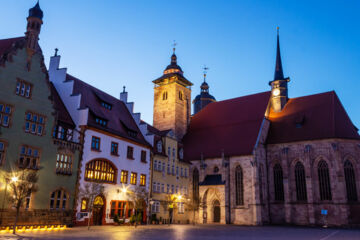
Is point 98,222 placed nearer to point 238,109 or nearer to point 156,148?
point 156,148

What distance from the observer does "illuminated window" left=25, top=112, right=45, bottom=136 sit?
2545 cm

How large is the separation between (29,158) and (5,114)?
3.80 metres

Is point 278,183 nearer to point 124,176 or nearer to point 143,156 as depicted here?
point 143,156

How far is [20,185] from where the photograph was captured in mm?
21109

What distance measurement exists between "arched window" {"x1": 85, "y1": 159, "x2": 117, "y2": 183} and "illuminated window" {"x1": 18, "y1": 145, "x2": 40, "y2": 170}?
5296 millimetres

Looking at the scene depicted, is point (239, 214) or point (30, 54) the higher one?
point (30, 54)

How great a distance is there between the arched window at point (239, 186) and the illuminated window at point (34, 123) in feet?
92.4

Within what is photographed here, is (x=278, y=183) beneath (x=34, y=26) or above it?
beneath

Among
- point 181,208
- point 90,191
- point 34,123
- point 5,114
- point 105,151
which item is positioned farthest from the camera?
point 181,208

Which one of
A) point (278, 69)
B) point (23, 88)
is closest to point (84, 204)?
point (23, 88)

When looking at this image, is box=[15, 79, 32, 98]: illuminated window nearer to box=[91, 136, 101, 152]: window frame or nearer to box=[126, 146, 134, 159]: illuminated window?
box=[91, 136, 101, 152]: window frame

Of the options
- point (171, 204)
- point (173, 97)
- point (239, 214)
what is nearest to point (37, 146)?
point (171, 204)

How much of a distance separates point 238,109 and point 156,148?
60.5ft

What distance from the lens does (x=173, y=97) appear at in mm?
56031
